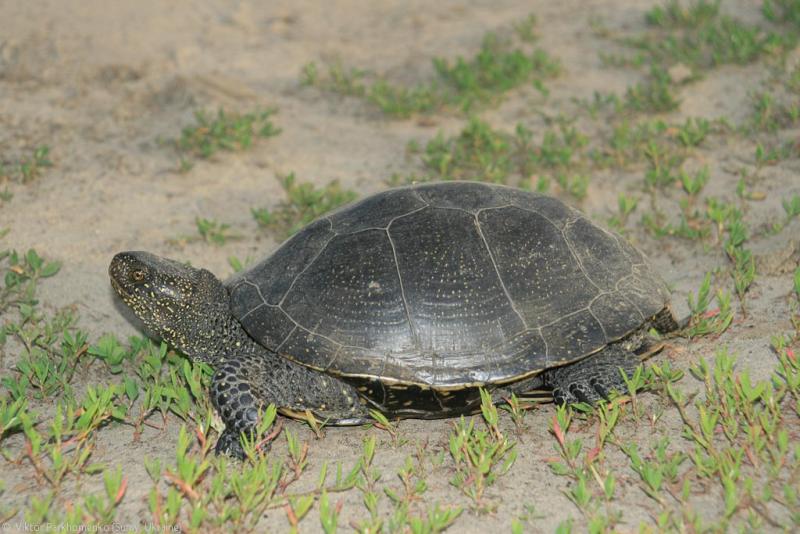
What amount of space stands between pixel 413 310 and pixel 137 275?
4.80ft

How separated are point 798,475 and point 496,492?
125 centimetres

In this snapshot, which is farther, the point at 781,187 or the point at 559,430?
the point at 781,187

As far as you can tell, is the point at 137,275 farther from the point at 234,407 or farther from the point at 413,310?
the point at 413,310

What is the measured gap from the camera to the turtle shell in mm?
3504

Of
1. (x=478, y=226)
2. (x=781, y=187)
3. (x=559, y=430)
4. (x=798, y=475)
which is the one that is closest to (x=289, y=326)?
(x=478, y=226)

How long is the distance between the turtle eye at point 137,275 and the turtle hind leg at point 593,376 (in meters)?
2.12

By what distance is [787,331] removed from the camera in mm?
4086

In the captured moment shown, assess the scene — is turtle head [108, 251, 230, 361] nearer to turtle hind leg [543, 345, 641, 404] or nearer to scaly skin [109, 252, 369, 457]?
A: scaly skin [109, 252, 369, 457]

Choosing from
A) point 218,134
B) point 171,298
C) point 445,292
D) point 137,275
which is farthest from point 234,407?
point 218,134

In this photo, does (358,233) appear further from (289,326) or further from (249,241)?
(249,241)

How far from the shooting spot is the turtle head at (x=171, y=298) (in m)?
3.88

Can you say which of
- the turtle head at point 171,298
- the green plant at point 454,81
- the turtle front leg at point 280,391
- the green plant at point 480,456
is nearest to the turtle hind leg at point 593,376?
the green plant at point 480,456

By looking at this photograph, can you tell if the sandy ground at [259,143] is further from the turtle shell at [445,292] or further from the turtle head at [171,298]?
the turtle head at [171,298]

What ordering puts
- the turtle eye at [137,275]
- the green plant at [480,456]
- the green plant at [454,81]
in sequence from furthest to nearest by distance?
the green plant at [454,81], the turtle eye at [137,275], the green plant at [480,456]
